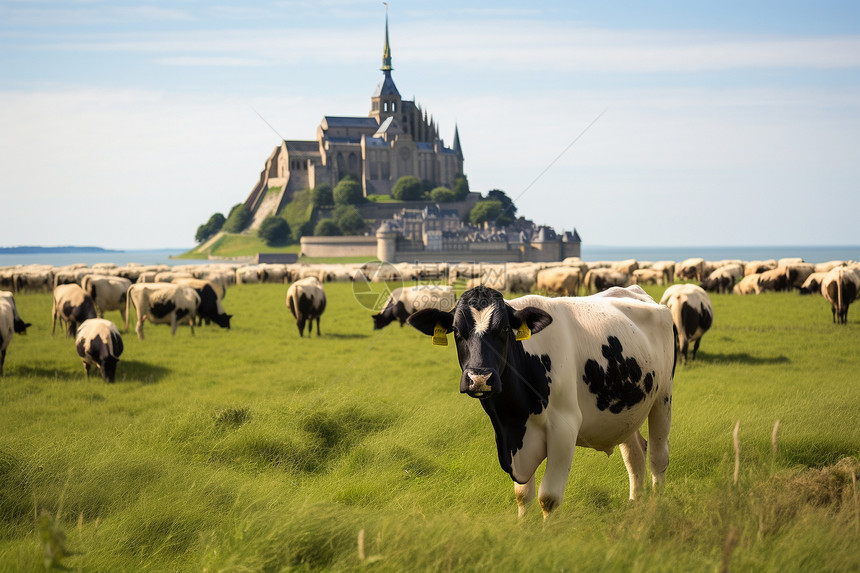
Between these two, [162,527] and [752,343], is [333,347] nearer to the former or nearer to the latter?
[752,343]

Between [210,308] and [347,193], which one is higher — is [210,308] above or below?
below

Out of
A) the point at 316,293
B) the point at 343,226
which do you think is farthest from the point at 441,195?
the point at 316,293

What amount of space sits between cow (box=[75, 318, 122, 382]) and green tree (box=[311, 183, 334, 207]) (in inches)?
4300

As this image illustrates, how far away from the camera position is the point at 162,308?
1841cm

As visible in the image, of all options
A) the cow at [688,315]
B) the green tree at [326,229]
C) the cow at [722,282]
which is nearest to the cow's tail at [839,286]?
the cow at [688,315]

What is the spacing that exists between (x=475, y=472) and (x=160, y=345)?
12267mm

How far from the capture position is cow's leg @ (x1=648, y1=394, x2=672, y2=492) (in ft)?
16.8

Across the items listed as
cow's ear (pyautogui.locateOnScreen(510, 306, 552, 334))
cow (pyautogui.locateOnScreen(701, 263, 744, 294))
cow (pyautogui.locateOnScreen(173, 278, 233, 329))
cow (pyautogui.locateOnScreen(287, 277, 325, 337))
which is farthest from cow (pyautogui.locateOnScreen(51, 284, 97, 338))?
cow (pyautogui.locateOnScreen(701, 263, 744, 294))

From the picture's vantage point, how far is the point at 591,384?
4438mm

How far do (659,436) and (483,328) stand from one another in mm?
2089

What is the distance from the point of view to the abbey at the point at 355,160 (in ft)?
415

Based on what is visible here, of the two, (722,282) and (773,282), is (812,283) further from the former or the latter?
(722,282)

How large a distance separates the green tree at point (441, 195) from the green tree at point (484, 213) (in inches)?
243

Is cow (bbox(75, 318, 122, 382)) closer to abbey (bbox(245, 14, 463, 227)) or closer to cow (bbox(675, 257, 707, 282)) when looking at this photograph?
cow (bbox(675, 257, 707, 282))
